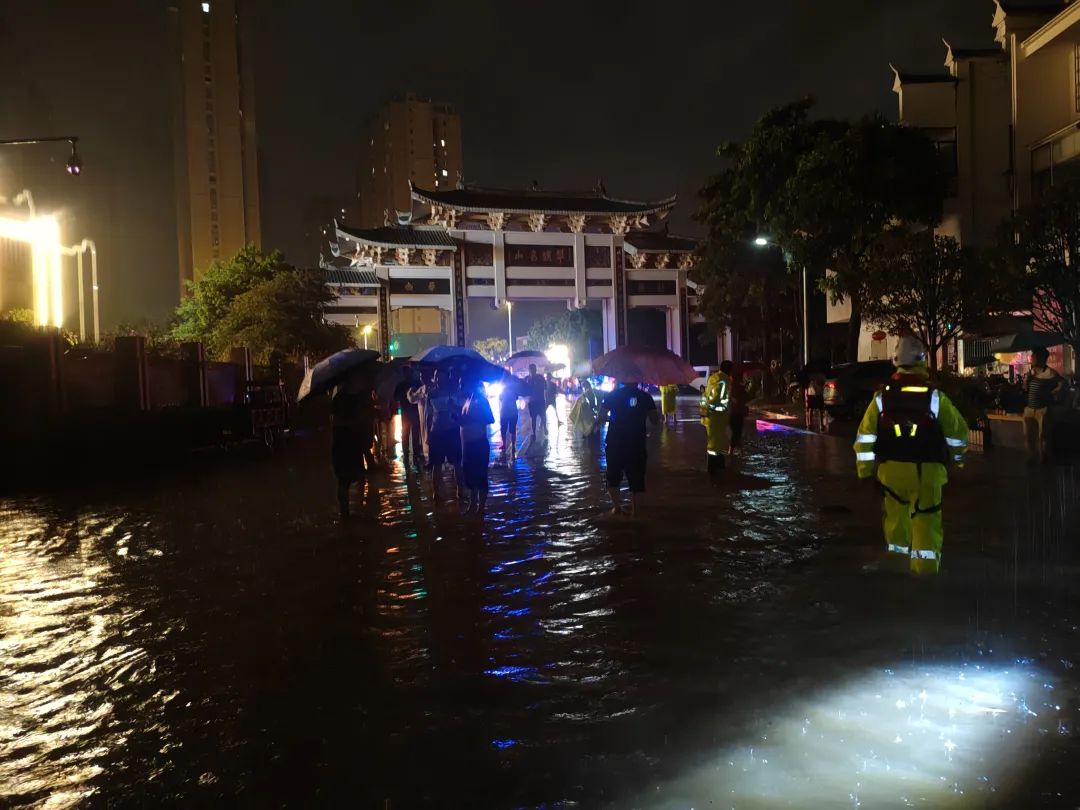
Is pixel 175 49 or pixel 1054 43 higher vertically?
pixel 175 49

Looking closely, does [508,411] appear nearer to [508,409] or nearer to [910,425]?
[508,409]

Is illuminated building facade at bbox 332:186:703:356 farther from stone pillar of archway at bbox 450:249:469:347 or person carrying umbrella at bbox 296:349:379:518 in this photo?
person carrying umbrella at bbox 296:349:379:518

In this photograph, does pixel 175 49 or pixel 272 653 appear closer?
pixel 272 653

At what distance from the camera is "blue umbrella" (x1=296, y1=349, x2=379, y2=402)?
30.4 feet

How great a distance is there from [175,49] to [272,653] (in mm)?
79061

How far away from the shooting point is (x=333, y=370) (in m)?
9.41

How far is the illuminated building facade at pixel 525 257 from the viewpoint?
44.5m

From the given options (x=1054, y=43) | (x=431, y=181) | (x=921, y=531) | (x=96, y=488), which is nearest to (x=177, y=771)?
(x=921, y=531)

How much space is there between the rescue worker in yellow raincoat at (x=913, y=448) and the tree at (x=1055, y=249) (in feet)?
42.9

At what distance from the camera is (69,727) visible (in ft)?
12.3

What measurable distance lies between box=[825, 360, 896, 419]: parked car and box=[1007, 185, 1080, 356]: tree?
17.2 ft

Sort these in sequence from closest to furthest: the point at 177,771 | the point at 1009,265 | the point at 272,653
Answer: the point at 177,771 < the point at 272,653 < the point at 1009,265

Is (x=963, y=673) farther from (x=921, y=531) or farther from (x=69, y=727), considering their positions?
(x=69, y=727)

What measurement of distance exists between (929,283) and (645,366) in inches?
494
